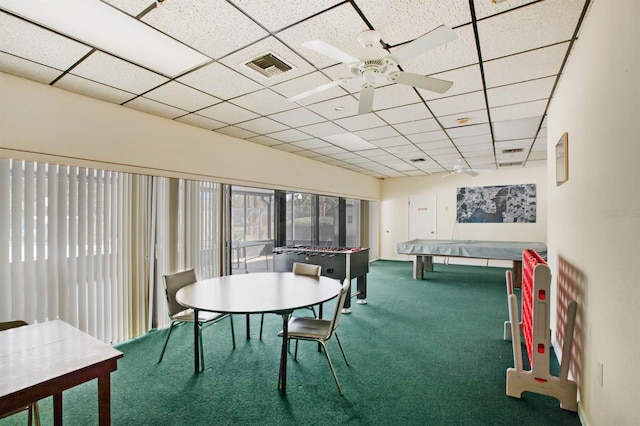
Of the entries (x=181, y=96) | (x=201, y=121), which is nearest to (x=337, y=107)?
(x=181, y=96)

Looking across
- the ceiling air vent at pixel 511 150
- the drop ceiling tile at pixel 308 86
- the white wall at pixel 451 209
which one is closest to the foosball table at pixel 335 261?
the drop ceiling tile at pixel 308 86

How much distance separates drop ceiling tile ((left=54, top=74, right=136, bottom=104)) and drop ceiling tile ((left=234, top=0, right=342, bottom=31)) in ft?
6.06

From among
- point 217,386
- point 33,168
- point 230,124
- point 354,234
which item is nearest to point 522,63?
point 230,124

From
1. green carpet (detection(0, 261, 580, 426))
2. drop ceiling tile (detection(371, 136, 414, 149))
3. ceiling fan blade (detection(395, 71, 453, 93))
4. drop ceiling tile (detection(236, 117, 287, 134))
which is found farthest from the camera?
drop ceiling tile (detection(371, 136, 414, 149))

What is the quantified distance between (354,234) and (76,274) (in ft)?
22.8

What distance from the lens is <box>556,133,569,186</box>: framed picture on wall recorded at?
2539 millimetres

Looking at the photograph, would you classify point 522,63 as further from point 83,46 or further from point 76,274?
point 76,274

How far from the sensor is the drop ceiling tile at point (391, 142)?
16.0 feet

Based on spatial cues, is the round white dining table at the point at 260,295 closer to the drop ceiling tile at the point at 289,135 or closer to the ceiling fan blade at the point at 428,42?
the ceiling fan blade at the point at 428,42

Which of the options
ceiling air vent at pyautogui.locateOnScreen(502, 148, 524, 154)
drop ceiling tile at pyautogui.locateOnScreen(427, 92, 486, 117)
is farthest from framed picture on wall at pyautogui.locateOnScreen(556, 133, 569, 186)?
ceiling air vent at pyautogui.locateOnScreen(502, 148, 524, 154)

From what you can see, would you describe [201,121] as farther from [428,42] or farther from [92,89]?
[428,42]

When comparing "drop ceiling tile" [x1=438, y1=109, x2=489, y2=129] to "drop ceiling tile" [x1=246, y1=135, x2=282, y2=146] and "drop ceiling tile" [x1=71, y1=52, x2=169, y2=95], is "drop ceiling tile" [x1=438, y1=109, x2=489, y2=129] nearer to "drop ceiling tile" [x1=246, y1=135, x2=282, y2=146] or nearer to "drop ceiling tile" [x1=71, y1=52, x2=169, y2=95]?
"drop ceiling tile" [x1=246, y1=135, x2=282, y2=146]

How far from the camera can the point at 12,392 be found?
49.4 inches

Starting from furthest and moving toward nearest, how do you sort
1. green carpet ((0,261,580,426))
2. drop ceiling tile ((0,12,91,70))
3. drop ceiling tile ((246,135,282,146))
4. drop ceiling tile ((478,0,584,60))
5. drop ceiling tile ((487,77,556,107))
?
drop ceiling tile ((246,135,282,146)), drop ceiling tile ((487,77,556,107)), green carpet ((0,261,580,426)), drop ceiling tile ((0,12,91,70)), drop ceiling tile ((478,0,584,60))
